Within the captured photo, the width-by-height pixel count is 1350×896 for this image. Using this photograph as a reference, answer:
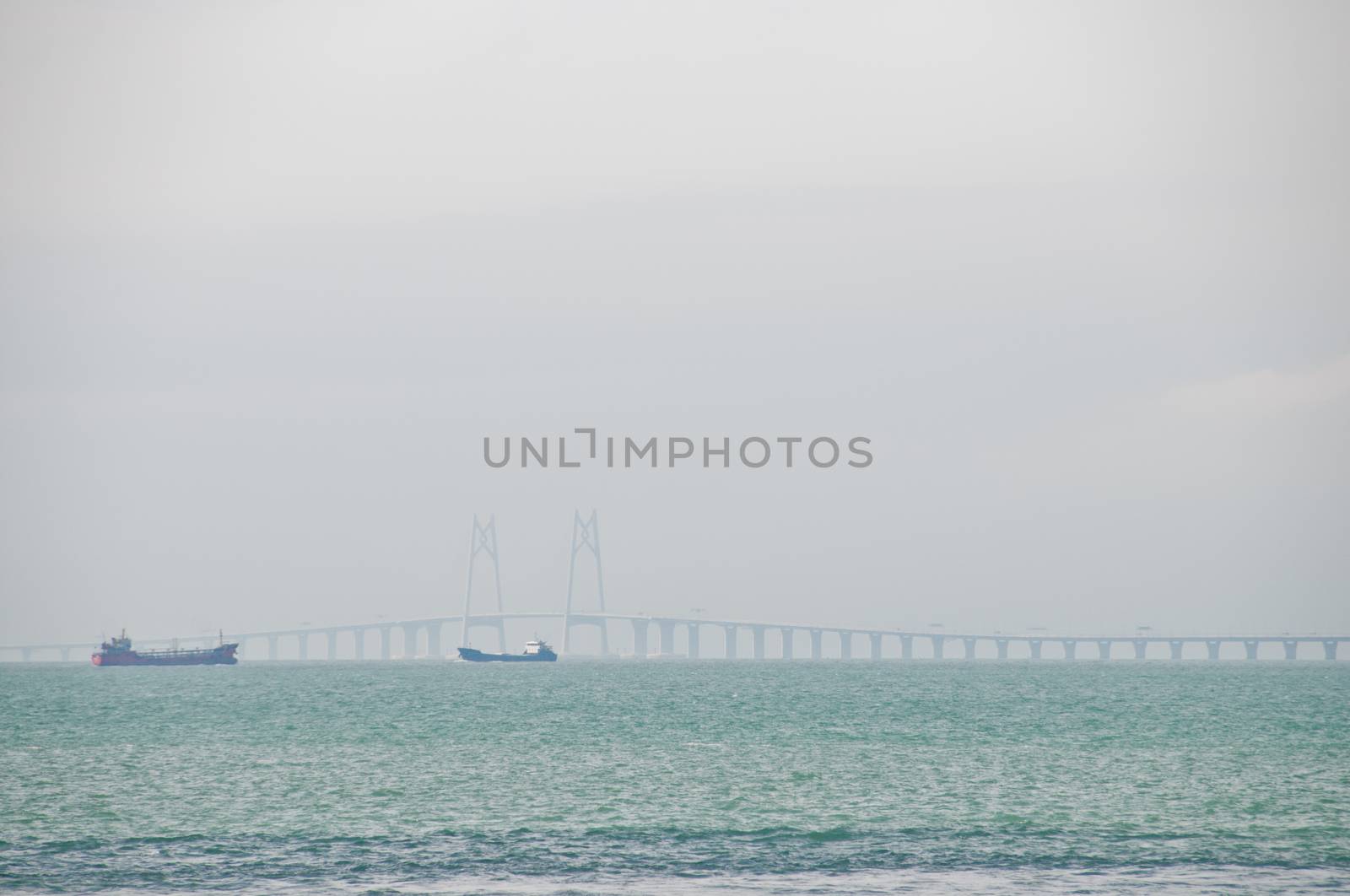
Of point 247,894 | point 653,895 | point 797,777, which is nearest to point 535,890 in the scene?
point 653,895

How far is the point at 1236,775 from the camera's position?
4844 centimetres

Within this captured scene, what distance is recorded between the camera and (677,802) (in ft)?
135

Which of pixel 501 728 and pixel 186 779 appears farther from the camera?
pixel 501 728

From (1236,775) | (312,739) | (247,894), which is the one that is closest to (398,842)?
(247,894)

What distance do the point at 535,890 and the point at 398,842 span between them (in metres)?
6.97

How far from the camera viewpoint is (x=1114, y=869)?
30.2m

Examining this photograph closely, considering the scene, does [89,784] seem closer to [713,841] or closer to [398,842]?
[398,842]

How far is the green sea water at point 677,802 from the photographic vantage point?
29875 millimetres

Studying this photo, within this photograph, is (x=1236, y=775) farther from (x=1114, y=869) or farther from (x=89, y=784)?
(x=89, y=784)

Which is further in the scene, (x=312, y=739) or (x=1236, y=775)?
(x=312, y=739)

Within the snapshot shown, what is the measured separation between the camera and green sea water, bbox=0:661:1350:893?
29.9 meters

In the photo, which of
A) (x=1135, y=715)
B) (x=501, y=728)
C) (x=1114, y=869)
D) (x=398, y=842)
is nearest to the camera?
(x=1114, y=869)

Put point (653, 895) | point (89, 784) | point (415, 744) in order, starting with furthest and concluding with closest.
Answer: point (415, 744) → point (89, 784) → point (653, 895)

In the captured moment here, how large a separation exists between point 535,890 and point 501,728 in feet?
150
